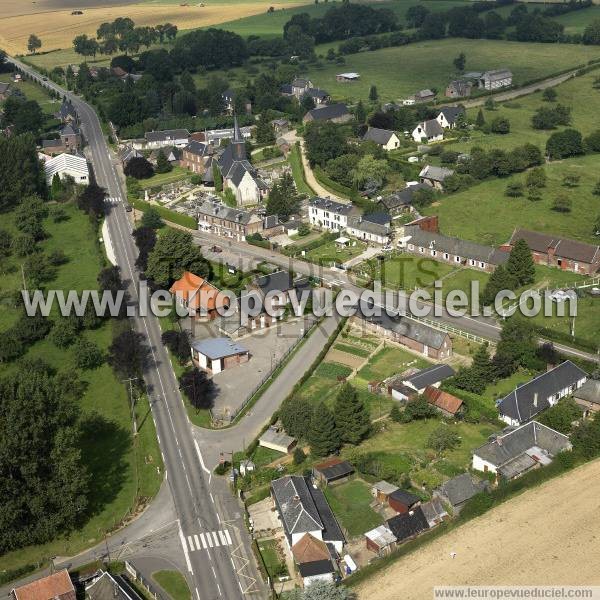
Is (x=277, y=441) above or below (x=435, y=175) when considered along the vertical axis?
below

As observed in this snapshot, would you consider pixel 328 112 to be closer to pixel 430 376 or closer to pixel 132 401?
pixel 430 376

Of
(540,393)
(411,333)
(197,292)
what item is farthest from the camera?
(197,292)

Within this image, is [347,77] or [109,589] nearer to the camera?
[109,589]

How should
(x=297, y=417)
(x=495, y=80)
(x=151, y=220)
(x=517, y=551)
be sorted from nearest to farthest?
(x=517, y=551), (x=297, y=417), (x=151, y=220), (x=495, y=80)

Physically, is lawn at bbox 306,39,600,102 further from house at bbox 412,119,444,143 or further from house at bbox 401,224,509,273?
house at bbox 401,224,509,273

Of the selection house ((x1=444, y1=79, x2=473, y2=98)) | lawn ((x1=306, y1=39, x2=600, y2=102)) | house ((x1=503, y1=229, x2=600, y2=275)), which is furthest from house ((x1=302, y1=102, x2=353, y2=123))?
house ((x1=503, y1=229, x2=600, y2=275))

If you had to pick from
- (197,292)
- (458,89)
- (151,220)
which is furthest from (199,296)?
(458,89)
